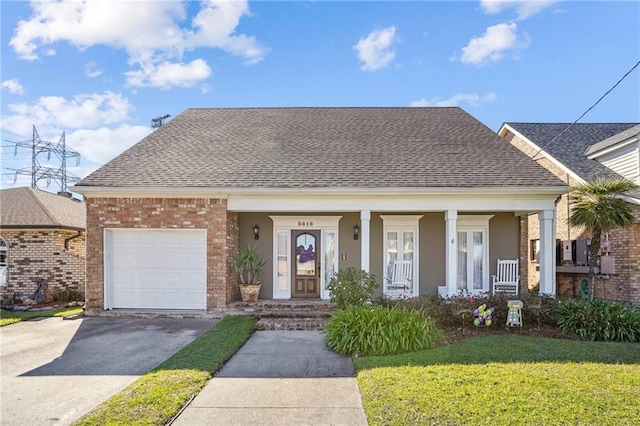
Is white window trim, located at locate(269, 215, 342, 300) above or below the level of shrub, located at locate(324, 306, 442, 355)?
above

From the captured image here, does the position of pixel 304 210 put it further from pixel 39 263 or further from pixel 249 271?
pixel 39 263

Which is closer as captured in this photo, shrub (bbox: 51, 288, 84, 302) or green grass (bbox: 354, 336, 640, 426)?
green grass (bbox: 354, 336, 640, 426)

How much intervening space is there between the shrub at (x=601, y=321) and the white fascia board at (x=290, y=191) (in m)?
2.95

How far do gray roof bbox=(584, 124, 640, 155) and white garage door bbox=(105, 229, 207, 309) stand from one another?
41.9 ft

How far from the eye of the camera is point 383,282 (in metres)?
11.3

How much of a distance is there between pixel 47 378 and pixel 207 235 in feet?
16.1

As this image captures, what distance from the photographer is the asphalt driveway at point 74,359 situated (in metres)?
4.53

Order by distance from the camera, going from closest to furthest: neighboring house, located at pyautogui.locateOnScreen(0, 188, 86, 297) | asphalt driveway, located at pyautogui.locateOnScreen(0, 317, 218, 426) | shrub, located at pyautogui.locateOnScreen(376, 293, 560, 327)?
1. asphalt driveway, located at pyautogui.locateOnScreen(0, 317, 218, 426)
2. shrub, located at pyautogui.locateOnScreen(376, 293, 560, 327)
3. neighboring house, located at pyautogui.locateOnScreen(0, 188, 86, 297)

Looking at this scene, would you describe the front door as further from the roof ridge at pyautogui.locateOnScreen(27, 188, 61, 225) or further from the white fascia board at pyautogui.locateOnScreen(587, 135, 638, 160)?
the white fascia board at pyautogui.locateOnScreen(587, 135, 638, 160)

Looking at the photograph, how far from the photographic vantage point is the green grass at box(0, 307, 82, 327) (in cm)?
967

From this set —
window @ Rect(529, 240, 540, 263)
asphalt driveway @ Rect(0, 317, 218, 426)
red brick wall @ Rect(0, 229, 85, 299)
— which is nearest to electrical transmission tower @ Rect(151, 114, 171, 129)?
red brick wall @ Rect(0, 229, 85, 299)

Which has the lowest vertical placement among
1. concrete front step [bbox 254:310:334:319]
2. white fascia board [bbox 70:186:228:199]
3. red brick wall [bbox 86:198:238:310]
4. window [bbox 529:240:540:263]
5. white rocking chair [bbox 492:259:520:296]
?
concrete front step [bbox 254:310:334:319]

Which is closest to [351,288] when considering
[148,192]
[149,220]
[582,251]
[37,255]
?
[149,220]

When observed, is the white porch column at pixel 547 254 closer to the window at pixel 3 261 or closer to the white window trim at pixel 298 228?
the white window trim at pixel 298 228
